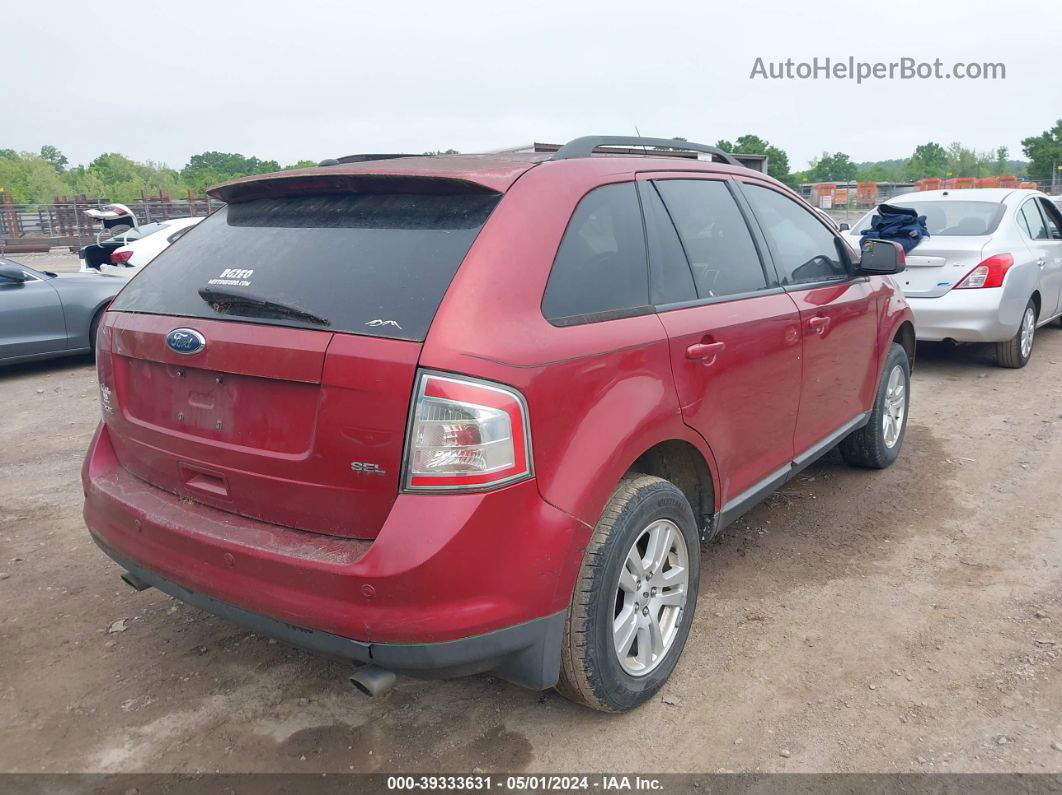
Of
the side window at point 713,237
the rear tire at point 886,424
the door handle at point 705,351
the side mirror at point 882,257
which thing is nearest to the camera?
the door handle at point 705,351

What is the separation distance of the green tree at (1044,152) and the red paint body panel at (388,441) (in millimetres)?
62213

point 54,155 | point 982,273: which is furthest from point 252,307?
point 54,155

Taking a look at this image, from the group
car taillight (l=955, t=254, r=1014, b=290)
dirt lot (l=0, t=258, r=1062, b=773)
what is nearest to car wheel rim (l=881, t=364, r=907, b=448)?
dirt lot (l=0, t=258, r=1062, b=773)

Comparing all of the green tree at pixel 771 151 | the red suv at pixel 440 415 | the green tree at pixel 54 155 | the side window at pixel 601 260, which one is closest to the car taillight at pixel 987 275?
the red suv at pixel 440 415

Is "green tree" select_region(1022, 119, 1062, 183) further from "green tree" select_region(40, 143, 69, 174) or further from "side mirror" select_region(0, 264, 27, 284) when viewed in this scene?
"green tree" select_region(40, 143, 69, 174)

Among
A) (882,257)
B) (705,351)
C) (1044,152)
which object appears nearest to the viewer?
(705,351)

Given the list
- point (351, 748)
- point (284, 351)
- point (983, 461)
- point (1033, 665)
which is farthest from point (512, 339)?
point (983, 461)

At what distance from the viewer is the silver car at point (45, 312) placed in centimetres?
→ 789

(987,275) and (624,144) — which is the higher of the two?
(624,144)

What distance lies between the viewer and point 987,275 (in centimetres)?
705

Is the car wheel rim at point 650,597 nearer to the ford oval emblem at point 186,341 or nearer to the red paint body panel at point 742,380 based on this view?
the red paint body panel at point 742,380

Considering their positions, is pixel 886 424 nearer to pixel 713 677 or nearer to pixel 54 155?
pixel 713 677

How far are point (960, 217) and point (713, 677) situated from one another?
6394 millimetres

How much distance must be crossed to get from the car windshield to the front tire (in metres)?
6.02
